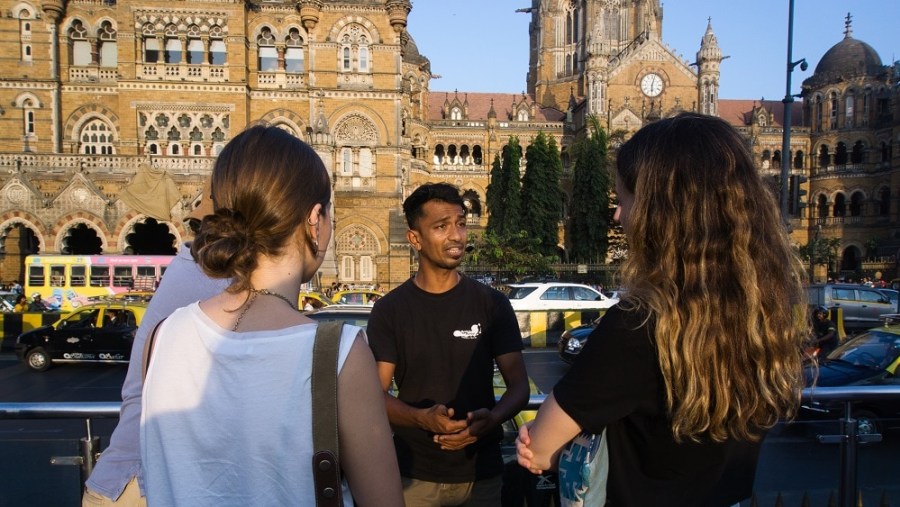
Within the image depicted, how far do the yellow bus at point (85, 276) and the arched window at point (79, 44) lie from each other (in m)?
12.1

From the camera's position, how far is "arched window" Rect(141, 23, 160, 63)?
28.2 m

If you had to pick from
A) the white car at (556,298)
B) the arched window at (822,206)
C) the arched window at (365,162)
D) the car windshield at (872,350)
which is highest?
the arched window at (365,162)

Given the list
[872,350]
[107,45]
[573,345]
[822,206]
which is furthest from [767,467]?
[822,206]

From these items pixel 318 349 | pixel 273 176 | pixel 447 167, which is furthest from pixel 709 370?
pixel 447 167

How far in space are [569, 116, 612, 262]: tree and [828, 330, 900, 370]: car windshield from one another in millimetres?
27488

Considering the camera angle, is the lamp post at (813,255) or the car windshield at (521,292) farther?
the lamp post at (813,255)

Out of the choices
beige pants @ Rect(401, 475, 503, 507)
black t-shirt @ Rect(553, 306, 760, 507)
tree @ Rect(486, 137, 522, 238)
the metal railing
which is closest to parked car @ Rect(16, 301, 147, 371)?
the metal railing

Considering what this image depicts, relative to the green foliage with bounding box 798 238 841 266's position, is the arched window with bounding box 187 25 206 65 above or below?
above

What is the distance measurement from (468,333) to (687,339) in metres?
1.64

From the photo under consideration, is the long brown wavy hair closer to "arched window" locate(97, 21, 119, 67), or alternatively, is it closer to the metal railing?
the metal railing

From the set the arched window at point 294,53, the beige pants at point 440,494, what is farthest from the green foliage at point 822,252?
the beige pants at point 440,494

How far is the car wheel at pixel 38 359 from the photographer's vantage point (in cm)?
1308

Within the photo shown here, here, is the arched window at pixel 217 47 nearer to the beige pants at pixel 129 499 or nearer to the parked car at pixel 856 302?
the parked car at pixel 856 302

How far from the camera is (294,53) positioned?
30.0 metres
